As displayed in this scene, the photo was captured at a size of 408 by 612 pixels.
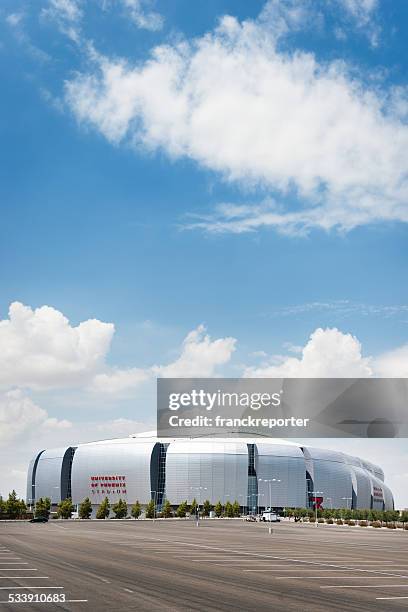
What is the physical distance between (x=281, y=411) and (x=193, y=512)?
3586cm

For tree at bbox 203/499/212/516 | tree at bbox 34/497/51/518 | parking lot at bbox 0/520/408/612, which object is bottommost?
tree at bbox 203/499/212/516

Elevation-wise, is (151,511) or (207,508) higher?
(151,511)

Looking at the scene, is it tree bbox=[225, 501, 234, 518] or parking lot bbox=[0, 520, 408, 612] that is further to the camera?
tree bbox=[225, 501, 234, 518]

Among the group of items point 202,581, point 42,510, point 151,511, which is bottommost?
point 151,511

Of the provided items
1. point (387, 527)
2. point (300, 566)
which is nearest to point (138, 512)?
point (387, 527)

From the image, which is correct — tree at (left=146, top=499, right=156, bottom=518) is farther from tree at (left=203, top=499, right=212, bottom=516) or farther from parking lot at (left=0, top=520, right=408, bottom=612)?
parking lot at (left=0, top=520, right=408, bottom=612)

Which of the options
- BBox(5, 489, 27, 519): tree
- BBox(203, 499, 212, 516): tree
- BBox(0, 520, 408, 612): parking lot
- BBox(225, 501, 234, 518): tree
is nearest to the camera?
BBox(0, 520, 408, 612): parking lot

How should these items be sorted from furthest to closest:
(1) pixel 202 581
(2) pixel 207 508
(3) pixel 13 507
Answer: (2) pixel 207 508 < (3) pixel 13 507 < (1) pixel 202 581

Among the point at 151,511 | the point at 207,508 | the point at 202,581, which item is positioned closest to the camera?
the point at 202,581

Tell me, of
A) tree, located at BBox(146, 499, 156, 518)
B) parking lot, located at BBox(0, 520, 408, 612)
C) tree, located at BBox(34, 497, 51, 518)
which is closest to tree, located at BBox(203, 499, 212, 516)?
tree, located at BBox(146, 499, 156, 518)

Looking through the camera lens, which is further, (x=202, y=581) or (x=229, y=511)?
(x=229, y=511)

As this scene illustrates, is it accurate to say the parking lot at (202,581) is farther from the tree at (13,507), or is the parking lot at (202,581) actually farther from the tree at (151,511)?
the tree at (151,511)

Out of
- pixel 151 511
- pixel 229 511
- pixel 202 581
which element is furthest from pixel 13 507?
pixel 202 581

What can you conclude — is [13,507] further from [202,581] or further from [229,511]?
[202,581]
